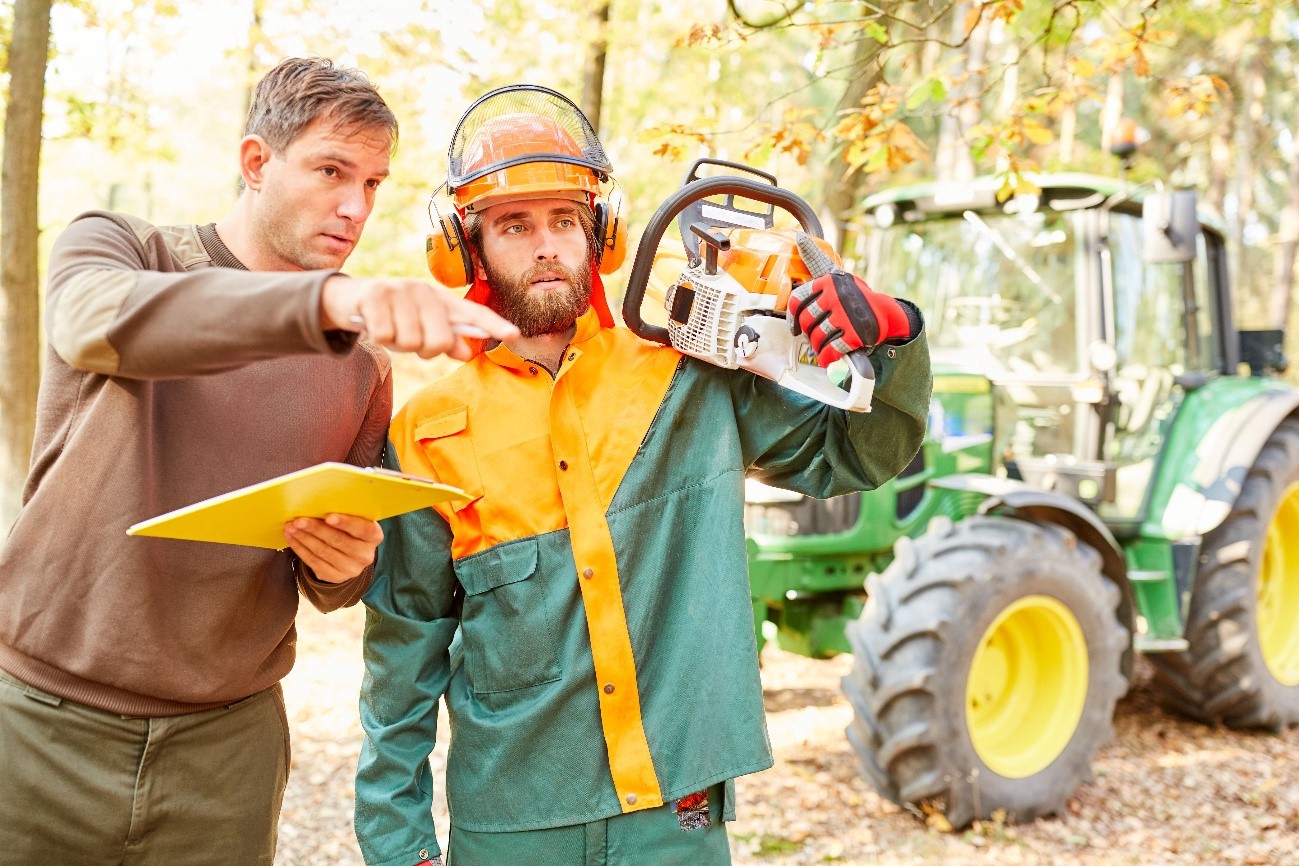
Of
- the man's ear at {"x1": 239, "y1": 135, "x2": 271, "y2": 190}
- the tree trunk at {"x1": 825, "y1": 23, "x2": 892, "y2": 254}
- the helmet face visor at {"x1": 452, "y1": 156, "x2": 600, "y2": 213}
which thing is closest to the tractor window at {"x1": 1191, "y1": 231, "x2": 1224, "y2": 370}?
the tree trunk at {"x1": 825, "y1": 23, "x2": 892, "y2": 254}

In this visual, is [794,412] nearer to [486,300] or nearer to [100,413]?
[486,300]

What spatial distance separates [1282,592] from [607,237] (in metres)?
5.29

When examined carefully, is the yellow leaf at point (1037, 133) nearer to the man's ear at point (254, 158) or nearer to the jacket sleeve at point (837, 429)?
the jacket sleeve at point (837, 429)

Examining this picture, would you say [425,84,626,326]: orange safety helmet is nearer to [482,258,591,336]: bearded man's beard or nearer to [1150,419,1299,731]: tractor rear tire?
[482,258,591,336]: bearded man's beard

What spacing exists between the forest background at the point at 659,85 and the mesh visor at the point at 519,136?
38 centimetres

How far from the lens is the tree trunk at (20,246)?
4.46 m

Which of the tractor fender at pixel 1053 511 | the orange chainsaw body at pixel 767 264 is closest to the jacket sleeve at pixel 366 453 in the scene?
the orange chainsaw body at pixel 767 264

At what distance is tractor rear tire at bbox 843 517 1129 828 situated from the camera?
4.17 m

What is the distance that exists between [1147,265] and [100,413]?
16.0 feet

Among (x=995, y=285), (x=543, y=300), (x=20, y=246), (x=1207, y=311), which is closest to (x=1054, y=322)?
(x=995, y=285)

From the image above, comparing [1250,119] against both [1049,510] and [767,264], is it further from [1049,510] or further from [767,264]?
[767,264]

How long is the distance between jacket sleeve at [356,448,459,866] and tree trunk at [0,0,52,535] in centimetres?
309

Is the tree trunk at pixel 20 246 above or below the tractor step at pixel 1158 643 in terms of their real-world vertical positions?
above

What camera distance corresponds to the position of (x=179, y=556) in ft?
6.96
